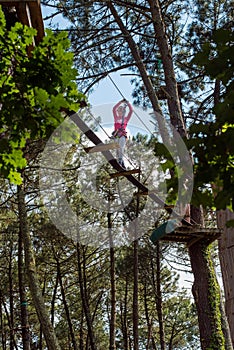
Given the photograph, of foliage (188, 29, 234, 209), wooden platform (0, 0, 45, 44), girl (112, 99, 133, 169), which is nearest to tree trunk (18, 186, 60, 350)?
girl (112, 99, 133, 169)

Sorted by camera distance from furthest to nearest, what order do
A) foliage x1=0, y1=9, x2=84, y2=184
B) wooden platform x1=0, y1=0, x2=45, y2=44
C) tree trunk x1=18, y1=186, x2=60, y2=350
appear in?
tree trunk x1=18, y1=186, x2=60, y2=350 < wooden platform x1=0, y1=0, x2=45, y2=44 < foliage x1=0, y1=9, x2=84, y2=184

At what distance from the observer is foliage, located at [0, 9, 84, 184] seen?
5.23ft

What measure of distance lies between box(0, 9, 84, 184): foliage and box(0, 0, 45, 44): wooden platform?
1419mm

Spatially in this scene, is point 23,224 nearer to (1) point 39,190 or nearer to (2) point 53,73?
(1) point 39,190

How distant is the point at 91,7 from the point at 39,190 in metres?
3.90

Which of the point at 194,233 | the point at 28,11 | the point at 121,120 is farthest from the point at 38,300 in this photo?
the point at 28,11

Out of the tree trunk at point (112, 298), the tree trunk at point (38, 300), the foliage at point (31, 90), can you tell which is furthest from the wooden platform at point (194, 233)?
the tree trunk at point (112, 298)

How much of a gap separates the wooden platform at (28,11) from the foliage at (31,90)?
1419 mm

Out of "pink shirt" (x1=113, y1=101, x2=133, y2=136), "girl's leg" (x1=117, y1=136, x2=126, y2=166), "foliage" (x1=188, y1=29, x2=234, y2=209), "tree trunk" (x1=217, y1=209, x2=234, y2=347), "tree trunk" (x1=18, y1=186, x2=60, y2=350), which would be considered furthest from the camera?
"tree trunk" (x1=18, y1=186, x2=60, y2=350)

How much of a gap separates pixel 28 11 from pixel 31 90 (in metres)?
1.67

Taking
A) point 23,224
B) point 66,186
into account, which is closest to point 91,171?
point 66,186

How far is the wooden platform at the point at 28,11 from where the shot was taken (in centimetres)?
300

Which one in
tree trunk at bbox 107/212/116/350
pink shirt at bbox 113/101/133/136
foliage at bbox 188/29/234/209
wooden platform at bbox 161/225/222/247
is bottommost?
foliage at bbox 188/29/234/209

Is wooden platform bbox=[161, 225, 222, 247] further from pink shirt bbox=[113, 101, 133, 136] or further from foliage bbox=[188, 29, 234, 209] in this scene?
foliage bbox=[188, 29, 234, 209]
